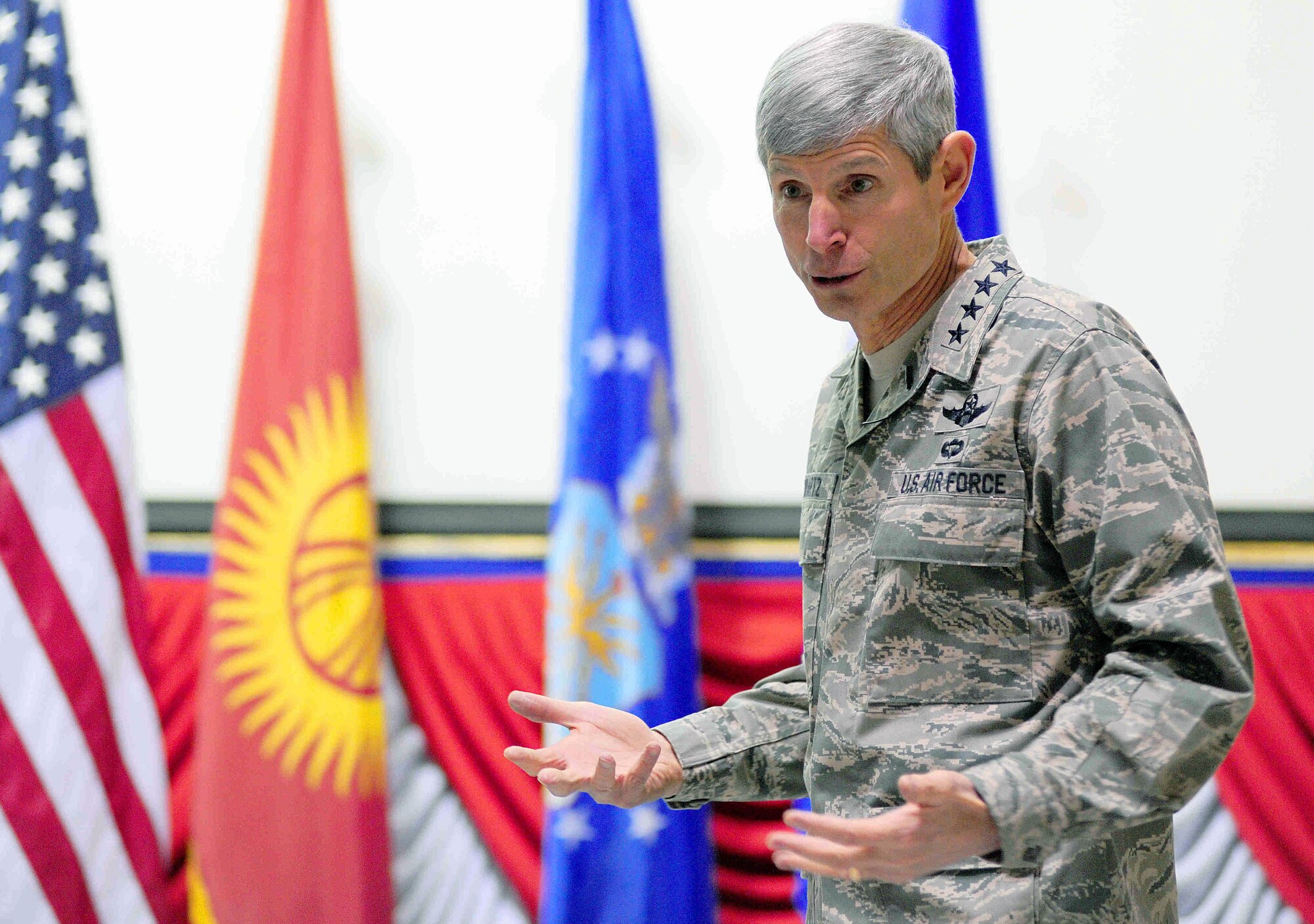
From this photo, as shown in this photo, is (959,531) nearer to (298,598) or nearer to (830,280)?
(830,280)

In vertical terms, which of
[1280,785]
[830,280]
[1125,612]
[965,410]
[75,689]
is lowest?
[1280,785]

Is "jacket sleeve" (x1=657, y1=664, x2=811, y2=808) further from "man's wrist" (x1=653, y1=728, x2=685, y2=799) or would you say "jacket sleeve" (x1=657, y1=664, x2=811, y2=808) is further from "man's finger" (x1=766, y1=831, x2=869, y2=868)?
"man's finger" (x1=766, y1=831, x2=869, y2=868)

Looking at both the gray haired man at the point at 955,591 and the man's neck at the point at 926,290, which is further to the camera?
the man's neck at the point at 926,290

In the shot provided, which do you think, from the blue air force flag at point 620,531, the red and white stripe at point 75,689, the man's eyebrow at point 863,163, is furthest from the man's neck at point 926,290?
the red and white stripe at point 75,689

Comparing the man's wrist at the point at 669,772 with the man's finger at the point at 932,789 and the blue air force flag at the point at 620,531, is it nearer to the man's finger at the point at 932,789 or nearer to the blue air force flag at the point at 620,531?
the man's finger at the point at 932,789

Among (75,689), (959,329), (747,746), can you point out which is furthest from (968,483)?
(75,689)

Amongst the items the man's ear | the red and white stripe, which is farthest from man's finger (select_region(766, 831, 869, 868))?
the red and white stripe

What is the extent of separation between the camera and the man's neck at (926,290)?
106cm

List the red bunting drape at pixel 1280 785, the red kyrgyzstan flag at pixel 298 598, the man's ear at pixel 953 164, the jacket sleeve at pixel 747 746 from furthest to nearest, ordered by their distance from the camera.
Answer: the red kyrgyzstan flag at pixel 298 598 → the red bunting drape at pixel 1280 785 → the jacket sleeve at pixel 747 746 → the man's ear at pixel 953 164

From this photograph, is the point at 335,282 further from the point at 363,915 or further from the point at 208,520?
the point at 363,915

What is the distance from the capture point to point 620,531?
2.39 metres

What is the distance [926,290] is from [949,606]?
12.1 inches

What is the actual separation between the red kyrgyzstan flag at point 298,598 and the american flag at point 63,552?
0.23 metres

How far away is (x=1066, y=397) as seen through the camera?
0.90m
